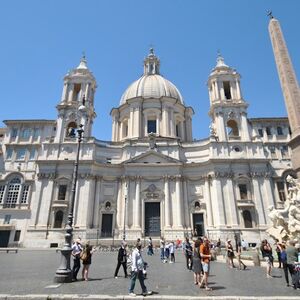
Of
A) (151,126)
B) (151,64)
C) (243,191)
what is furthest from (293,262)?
(151,64)

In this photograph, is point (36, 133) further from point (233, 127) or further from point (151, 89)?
point (233, 127)

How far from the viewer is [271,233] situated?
16047 millimetres

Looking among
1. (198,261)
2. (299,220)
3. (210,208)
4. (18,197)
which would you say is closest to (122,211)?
(210,208)

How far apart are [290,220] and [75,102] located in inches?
1343

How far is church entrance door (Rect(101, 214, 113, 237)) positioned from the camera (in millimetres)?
32281

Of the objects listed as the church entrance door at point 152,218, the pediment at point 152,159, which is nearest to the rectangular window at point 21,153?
the pediment at point 152,159

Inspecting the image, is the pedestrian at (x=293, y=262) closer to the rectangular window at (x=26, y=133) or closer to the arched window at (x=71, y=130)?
the arched window at (x=71, y=130)

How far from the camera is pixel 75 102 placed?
39.0 metres

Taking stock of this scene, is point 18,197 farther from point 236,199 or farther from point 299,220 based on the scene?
point 299,220

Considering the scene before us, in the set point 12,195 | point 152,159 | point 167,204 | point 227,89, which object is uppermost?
point 227,89

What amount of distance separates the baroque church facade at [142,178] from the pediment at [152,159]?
143 mm

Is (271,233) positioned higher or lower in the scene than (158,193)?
lower

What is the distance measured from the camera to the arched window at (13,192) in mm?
33781

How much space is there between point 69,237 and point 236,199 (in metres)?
27.9
